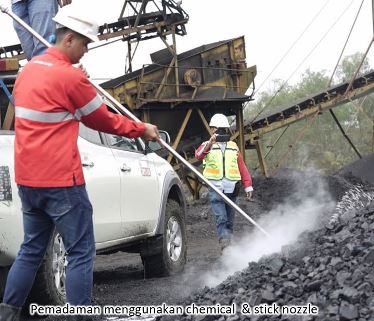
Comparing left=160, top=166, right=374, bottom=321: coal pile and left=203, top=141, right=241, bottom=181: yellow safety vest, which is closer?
left=160, top=166, right=374, bottom=321: coal pile

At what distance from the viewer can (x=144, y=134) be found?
15.8 feet

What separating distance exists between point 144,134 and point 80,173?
23.2 inches

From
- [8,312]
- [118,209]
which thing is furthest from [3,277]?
[118,209]

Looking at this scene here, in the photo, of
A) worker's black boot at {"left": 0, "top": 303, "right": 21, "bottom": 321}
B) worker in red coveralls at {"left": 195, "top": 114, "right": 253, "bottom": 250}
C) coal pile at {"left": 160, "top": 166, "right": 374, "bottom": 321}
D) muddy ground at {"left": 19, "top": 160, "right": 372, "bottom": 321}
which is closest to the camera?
coal pile at {"left": 160, "top": 166, "right": 374, "bottom": 321}

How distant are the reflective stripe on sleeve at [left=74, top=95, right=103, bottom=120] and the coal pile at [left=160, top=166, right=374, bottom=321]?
1.54 metres

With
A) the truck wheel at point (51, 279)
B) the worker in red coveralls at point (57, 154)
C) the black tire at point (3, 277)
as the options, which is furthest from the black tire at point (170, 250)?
the worker in red coveralls at point (57, 154)

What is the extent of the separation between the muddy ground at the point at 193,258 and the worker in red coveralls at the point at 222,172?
477mm

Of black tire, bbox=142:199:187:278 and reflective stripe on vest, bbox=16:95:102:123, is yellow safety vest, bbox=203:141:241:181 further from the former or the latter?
reflective stripe on vest, bbox=16:95:102:123

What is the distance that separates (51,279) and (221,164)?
4873 mm

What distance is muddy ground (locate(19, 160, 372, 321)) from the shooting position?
6857 mm

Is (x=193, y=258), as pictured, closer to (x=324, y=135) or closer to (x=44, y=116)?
(x=44, y=116)

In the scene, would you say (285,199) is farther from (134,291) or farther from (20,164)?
(20,164)

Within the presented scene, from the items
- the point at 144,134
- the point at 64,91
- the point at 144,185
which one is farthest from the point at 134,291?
the point at 64,91

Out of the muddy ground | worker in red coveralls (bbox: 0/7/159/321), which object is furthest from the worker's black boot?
the muddy ground
